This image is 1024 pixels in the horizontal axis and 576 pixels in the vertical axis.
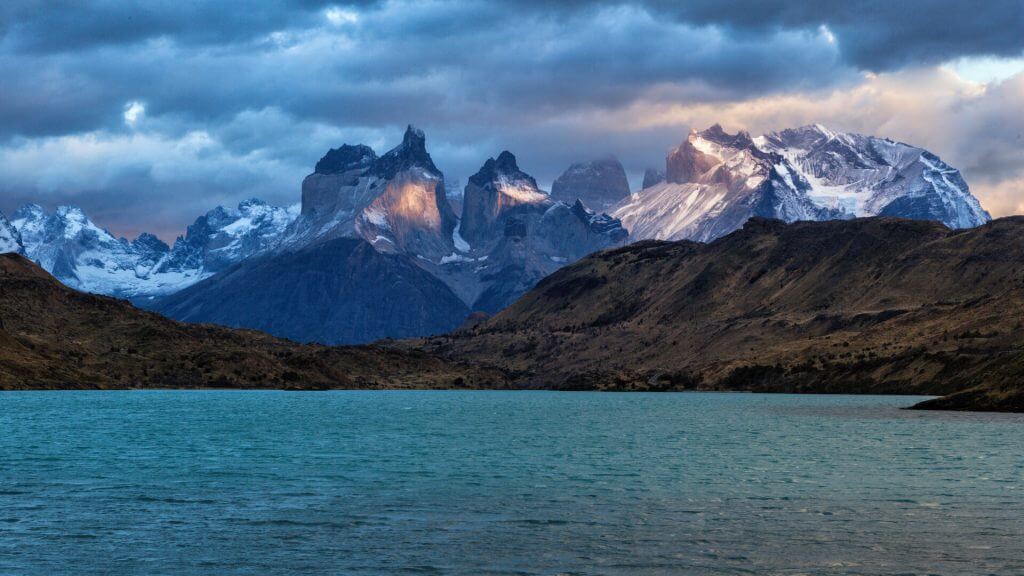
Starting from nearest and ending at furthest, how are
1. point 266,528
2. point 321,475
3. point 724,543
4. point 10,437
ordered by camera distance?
point 724,543
point 266,528
point 321,475
point 10,437

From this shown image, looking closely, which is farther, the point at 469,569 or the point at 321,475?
the point at 321,475

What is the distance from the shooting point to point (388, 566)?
47.6 meters

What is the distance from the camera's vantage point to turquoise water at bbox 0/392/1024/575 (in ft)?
161

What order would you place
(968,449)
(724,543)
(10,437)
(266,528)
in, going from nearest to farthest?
(724,543)
(266,528)
(968,449)
(10,437)

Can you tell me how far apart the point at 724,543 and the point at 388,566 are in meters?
15.7

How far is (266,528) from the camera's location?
5725 cm

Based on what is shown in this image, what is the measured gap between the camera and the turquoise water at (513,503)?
49.1m

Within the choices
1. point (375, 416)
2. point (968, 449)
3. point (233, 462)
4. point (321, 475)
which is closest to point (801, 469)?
point (968, 449)

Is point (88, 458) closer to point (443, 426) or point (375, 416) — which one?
point (443, 426)

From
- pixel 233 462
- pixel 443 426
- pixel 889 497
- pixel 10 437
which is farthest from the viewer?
pixel 443 426

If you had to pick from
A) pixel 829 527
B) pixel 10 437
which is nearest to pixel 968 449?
pixel 829 527

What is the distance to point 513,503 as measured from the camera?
67062mm

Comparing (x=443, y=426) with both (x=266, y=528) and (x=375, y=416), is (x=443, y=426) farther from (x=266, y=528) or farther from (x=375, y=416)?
(x=266, y=528)

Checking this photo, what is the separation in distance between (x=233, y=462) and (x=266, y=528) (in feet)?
125
